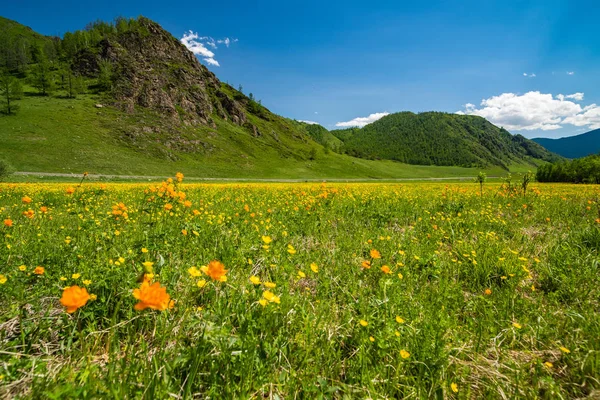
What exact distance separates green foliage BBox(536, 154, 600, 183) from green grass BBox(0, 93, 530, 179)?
46517 millimetres

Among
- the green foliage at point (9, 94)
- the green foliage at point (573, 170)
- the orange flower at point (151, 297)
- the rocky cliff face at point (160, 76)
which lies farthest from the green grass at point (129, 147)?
the orange flower at point (151, 297)

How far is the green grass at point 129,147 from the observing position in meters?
46.8

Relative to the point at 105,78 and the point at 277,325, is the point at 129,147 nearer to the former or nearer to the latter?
the point at 105,78

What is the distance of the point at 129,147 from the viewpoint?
2399 inches

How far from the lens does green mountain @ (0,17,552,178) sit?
51.5m

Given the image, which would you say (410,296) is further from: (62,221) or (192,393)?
(62,221)

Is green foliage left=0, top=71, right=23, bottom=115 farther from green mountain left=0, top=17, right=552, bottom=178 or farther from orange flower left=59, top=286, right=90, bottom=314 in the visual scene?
orange flower left=59, top=286, right=90, bottom=314

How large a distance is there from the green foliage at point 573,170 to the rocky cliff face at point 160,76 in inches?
4090

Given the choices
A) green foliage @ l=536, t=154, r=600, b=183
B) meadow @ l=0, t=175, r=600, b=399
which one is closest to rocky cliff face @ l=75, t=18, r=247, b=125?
meadow @ l=0, t=175, r=600, b=399

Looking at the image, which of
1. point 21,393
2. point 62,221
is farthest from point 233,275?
point 62,221

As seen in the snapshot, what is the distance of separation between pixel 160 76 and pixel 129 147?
46127mm

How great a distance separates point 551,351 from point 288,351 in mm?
2196

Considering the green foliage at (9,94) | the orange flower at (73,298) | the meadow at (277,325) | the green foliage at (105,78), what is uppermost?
the green foliage at (105,78)

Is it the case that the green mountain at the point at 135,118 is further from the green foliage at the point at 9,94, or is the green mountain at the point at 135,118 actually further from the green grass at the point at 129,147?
the green foliage at the point at 9,94
